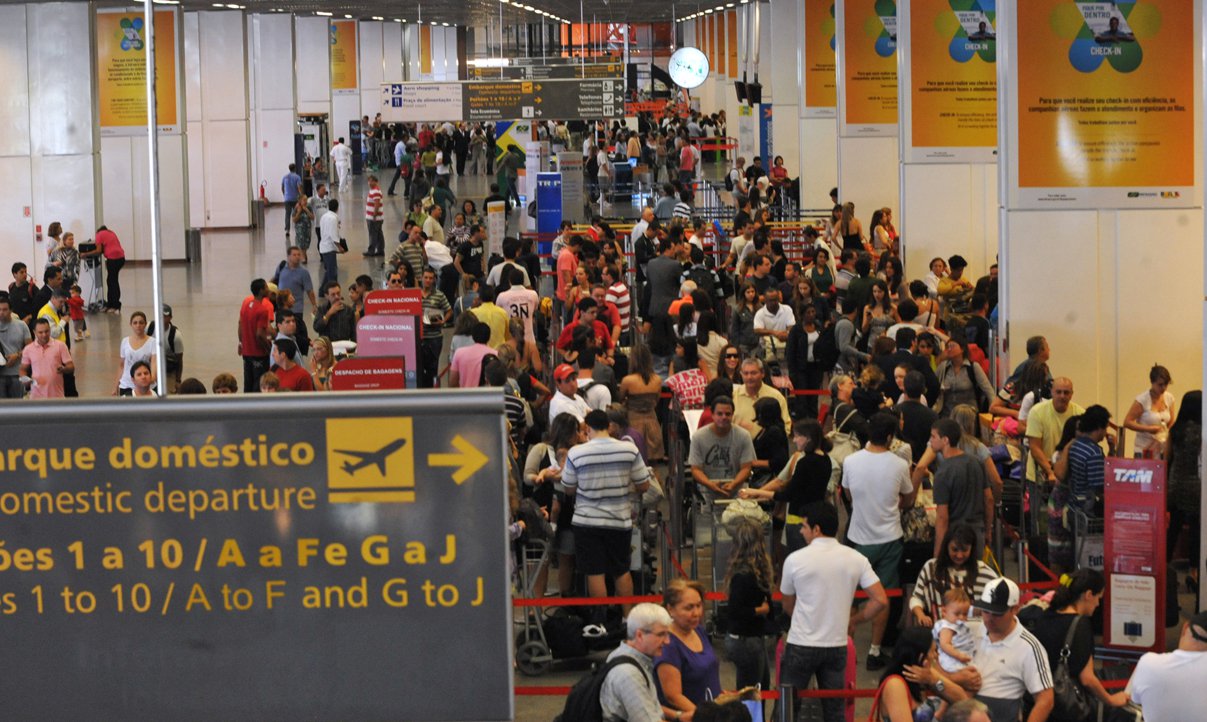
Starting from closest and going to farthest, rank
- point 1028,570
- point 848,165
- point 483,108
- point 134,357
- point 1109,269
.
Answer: point 1028,570 < point 134,357 < point 1109,269 < point 848,165 < point 483,108

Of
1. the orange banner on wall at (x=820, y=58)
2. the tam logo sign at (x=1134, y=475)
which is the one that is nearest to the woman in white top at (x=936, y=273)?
the tam logo sign at (x=1134, y=475)

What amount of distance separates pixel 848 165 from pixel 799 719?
1893 cm

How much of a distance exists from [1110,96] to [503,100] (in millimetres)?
18979

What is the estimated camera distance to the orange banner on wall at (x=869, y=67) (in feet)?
79.3

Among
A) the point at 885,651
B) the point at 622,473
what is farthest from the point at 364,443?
the point at 885,651

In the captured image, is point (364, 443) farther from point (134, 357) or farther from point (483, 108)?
point (483, 108)

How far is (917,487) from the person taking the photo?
376 inches

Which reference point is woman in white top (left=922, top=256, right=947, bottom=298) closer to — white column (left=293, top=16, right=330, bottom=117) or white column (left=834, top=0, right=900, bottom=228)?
white column (left=834, top=0, right=900, bottom=228)

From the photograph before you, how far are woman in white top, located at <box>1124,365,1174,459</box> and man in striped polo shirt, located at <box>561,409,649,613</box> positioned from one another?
372 centimetres

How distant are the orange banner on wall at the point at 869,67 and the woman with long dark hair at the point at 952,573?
17.5m

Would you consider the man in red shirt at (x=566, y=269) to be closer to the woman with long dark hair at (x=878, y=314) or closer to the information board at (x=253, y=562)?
the woman with long dark hair at (x=878, y=314)

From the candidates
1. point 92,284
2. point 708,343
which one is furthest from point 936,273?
point 92,284

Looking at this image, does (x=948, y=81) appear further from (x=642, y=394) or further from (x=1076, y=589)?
(x=1076, y=589)

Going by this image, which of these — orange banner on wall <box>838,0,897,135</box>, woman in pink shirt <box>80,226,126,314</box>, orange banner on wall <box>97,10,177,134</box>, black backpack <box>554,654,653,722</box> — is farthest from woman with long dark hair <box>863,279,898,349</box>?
orange banner on wall <box>97,10,177,134</box>
